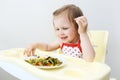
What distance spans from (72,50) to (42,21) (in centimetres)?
50

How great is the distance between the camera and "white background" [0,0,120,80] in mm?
1605

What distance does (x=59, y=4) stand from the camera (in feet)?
5.39

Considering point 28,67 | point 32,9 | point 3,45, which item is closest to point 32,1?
point 32,9

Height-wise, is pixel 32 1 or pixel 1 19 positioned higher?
pixel 32 1

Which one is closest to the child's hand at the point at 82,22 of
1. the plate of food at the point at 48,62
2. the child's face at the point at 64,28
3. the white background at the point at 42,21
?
the plate of food at the point at 48,62

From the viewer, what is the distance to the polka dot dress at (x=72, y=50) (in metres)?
1.23

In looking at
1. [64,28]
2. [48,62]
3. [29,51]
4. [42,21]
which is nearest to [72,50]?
[64,28]

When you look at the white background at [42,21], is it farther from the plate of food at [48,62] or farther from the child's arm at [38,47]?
the plate of food at [48,62]

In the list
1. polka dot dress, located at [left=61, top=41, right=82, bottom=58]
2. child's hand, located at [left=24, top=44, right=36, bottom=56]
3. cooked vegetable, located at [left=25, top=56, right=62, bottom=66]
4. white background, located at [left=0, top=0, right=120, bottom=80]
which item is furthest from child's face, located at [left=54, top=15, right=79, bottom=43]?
white background, located at [left=0, top=0, right=120, bottom=80]

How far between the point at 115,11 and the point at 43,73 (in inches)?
40.4

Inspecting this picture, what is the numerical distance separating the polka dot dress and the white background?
42 centimetres

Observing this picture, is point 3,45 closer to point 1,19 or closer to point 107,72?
point 1,19

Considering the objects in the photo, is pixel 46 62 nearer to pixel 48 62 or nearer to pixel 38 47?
pixel 48 62

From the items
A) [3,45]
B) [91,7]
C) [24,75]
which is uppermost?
[91,7]
